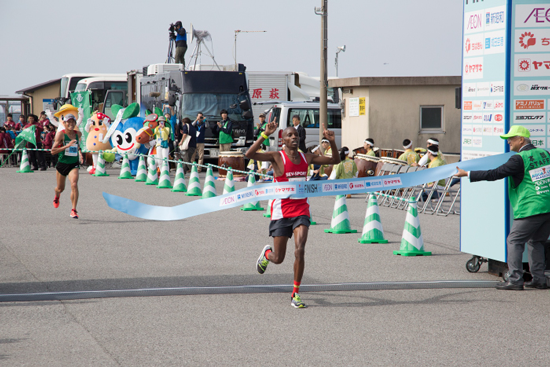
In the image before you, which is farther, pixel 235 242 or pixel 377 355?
pixel 235 242

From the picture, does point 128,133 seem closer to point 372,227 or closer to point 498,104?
point 372,227

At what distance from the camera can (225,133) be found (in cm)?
2402

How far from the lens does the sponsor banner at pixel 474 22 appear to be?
8.64 m

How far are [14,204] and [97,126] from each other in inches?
400

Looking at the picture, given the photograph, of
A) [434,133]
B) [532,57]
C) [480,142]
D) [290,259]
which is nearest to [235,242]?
[290,259]

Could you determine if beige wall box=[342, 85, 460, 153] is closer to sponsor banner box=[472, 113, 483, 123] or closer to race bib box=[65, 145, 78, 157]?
race bib box=[65, 145, 78, 157]

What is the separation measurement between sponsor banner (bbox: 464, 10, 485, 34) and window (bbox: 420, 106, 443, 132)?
51.6ft

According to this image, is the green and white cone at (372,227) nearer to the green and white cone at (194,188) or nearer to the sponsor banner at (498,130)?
the sponsor banner at (498,130)

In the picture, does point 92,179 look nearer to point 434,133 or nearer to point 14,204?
point 14,204

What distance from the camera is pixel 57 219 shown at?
45.3 ft

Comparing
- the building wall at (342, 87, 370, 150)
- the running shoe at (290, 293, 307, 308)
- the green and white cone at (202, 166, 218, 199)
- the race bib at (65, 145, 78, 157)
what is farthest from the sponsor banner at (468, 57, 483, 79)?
the building wall at (342, 87, 370, 150)

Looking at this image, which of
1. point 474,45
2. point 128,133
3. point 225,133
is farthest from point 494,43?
point 128,133

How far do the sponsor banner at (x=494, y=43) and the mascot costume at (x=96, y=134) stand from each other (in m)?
18.9

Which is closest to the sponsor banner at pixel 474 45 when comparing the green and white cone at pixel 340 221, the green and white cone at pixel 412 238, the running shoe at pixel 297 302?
the green and white cone at pixel 412 238
